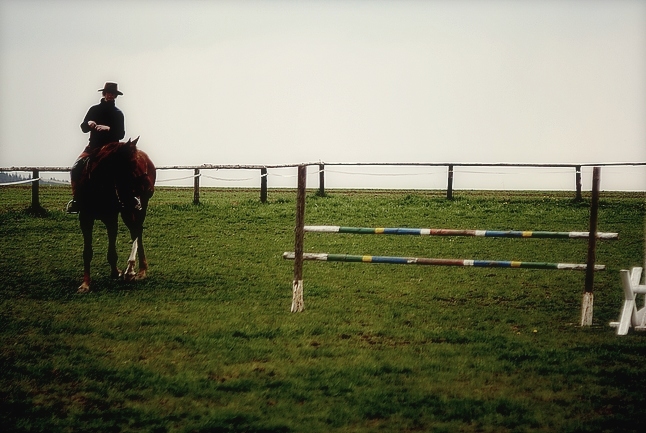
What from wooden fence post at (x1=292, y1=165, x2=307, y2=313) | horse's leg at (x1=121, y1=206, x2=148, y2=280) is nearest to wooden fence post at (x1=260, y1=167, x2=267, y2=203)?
horse's leg at (x1=121, y1=206, x2=148, y2=280)

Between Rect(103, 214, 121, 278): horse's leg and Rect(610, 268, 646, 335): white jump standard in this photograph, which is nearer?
Rect(610, 268, 646, 335): white jump standard

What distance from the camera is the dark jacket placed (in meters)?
9.93

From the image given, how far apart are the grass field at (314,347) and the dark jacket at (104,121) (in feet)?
7.49

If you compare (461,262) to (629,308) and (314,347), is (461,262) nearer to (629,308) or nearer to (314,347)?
(629,308)

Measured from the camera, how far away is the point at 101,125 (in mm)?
9812

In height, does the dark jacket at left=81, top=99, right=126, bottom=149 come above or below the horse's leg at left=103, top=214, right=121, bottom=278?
above

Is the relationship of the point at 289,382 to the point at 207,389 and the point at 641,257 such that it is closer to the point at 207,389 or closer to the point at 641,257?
the point at 207,389

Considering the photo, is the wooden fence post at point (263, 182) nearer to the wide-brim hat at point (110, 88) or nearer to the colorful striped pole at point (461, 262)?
the wide-brim hat at point (110, 88)

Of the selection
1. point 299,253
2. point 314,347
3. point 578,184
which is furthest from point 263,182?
point 314,347

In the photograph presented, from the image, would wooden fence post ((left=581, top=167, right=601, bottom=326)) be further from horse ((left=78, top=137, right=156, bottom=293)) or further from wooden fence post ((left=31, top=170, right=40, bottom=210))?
wooden fence post ((left=31, top=170, right=40, bottom=210))

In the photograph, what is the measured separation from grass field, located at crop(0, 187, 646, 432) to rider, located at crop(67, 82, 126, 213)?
5.81ft

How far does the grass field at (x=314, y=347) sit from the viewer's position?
482 centimetres

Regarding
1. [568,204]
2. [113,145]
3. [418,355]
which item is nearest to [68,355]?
[418,355]

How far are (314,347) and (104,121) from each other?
216 inches
